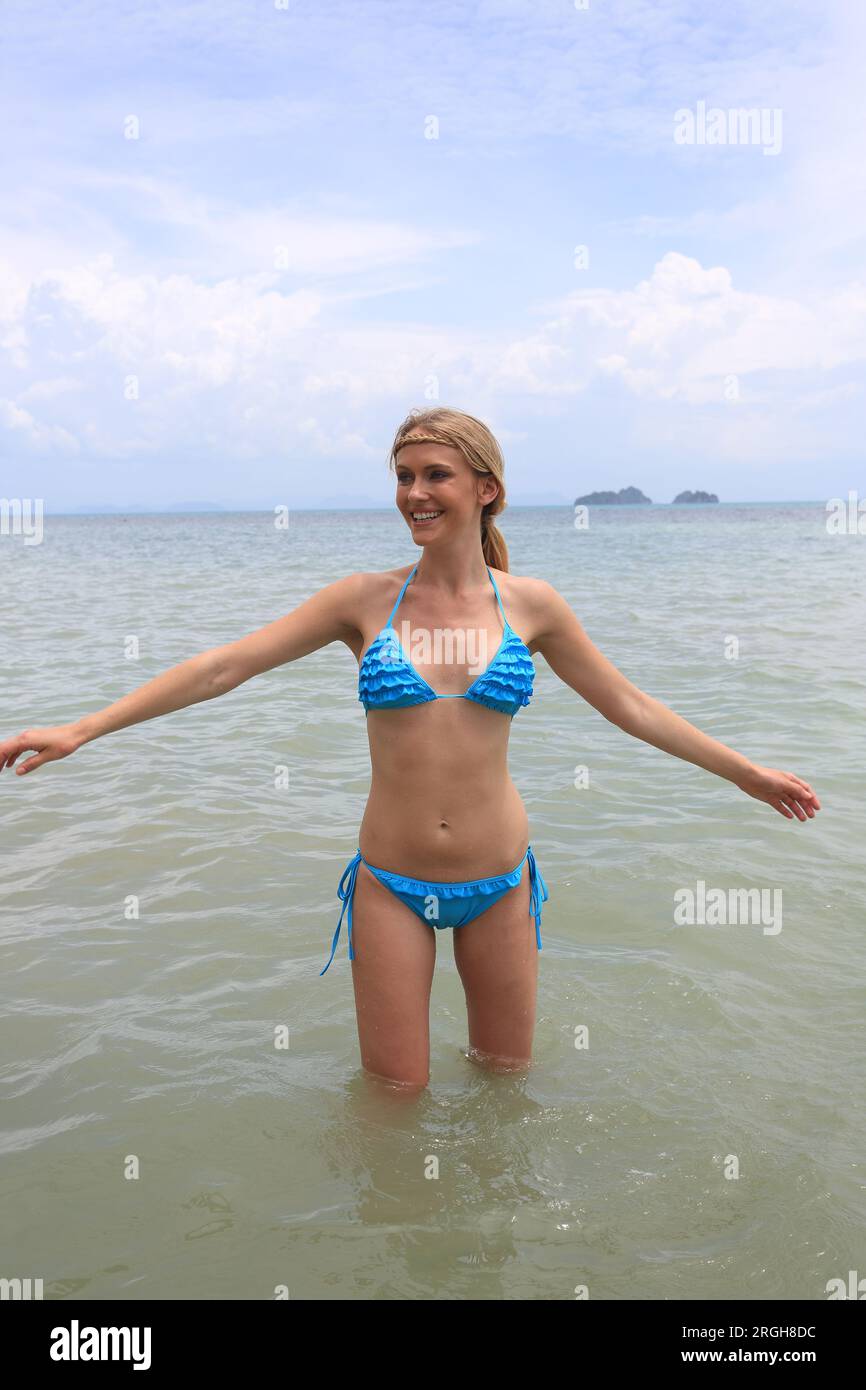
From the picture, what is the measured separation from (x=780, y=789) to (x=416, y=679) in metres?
1.30

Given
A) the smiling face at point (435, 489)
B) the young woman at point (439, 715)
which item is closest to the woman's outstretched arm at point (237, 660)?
the young woman at point (439, 715)

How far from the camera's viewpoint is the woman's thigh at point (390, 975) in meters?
3.60

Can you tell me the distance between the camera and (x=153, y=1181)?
147 inches

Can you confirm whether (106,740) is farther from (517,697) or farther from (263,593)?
(263,593)

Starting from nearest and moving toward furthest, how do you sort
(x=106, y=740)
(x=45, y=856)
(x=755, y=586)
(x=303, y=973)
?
1. (x=303, y=973)
2. (x=45, y=856)
3. (x=106, y=740)
4. (x=755, y=586)

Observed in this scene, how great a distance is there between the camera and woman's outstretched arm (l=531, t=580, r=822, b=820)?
3.70 meters

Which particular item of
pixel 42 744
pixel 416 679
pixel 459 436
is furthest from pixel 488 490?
pixel 42 744

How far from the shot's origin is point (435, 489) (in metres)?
3.44

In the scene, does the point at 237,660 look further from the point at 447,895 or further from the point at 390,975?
the point at 390,975

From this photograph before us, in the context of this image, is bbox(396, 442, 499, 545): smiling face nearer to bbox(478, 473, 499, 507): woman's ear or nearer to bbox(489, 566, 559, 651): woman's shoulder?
bbox(478, 473, 499, 507): woman's ear

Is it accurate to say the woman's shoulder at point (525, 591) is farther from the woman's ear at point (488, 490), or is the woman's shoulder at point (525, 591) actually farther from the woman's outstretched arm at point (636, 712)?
the woman's ear at point (488, 490)

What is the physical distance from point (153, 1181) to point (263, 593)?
18.6 metres

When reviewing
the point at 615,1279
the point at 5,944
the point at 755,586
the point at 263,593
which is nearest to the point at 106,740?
the point at 5,944

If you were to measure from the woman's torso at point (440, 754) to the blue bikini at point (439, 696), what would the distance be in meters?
0.03
